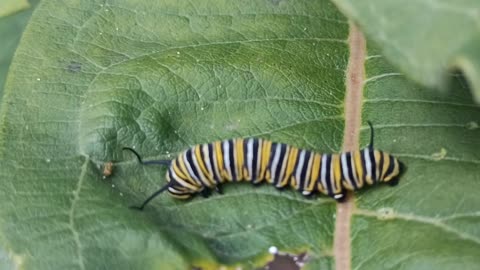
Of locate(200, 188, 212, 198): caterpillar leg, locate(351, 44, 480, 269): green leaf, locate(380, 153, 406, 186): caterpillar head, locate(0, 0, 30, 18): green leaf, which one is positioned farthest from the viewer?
locate(0, 0, 30, 18): green leaf

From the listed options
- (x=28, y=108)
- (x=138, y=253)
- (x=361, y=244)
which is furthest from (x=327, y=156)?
(x=28, y=108)

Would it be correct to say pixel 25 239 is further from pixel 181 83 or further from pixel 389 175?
pixel 389 175

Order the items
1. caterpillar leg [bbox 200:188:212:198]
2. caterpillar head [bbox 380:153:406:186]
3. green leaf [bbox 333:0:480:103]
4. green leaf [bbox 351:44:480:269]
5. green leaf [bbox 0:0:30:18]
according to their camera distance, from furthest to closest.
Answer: green leaf [bbox 0:0:30:18] < caterpillar leg [bbox 200:188:212:198] < caterpillar head [bbox 380:153:406:186] < green leaf [bbox 351:44:480:269] < green leaf [bbox 333:0:480:103]

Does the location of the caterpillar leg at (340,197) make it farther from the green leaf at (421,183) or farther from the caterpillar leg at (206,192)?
the caterpillar leg at (206,192)

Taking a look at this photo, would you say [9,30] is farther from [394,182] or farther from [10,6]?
[394,182]

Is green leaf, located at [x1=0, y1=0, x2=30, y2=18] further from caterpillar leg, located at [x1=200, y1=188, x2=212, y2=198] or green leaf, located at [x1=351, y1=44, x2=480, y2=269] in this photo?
green leaf, located at [x1=351, y1=44, x2=480, y2=269]

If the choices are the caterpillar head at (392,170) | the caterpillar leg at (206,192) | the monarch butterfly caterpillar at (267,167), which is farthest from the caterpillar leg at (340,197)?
the caterpillar leg at (206,192)

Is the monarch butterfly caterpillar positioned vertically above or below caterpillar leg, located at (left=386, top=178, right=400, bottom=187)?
below

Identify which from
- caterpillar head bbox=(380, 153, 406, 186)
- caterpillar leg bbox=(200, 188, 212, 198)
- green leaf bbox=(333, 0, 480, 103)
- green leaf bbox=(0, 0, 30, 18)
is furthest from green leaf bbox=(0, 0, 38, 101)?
green leaf bbox=(333, 0, 480, 103)

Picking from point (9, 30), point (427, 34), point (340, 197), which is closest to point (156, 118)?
point (340, 197)
